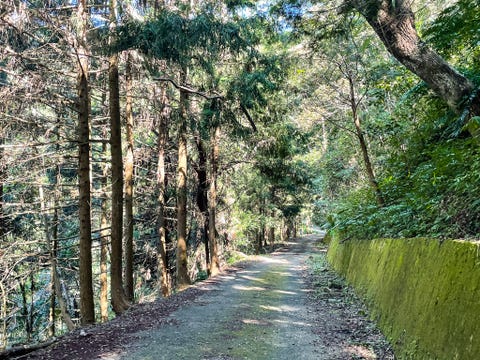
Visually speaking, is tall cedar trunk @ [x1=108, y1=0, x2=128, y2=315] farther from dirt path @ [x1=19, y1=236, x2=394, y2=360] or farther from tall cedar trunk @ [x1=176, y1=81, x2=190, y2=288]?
tall cedar trunk @ [x1=176, y1=81, x2=190, y2=288]

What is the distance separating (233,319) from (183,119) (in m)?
7.89

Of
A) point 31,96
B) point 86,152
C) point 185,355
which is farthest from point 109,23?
point 185,355

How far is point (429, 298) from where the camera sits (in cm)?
390

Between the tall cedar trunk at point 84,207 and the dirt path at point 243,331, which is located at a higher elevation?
the tall cedar trunk at point 84,207

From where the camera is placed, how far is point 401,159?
9.11 meters

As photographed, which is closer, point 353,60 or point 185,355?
point 185,355

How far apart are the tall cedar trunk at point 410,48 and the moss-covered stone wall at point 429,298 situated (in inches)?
113

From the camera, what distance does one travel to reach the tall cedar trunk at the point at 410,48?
6625 mm

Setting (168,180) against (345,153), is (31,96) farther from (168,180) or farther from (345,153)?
(345,153)

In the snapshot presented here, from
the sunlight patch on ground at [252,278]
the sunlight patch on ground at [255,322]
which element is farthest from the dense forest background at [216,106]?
the sunlight patch on ground at [255,322]

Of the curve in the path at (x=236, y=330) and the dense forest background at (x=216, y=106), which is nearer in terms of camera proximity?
the curve in the path at (x=236, y=330)

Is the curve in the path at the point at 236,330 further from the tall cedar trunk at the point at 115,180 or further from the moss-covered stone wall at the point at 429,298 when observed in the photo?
the tall cedar trunk at the point at 115,180

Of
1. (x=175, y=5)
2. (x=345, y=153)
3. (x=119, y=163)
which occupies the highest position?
(x=175, y=5)

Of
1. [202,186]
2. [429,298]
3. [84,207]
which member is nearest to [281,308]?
[429,298]
